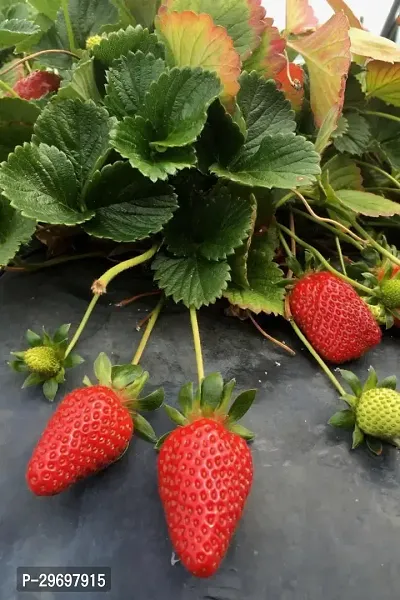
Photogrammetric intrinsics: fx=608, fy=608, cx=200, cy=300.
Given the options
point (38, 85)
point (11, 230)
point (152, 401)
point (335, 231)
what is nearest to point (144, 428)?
point (152, 401)

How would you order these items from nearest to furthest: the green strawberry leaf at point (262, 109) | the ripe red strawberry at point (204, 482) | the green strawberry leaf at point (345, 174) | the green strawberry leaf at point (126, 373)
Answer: the ripe red strawberry at point (204, 482) → the green strawberry leaf at point (126, 373) → the green strawberry leaf at point (262, 109) → the green strawberry leaf at point (345, 174)

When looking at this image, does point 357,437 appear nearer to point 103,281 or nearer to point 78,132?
point 103,281

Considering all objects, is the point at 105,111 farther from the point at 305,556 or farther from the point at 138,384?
the point at 305,556

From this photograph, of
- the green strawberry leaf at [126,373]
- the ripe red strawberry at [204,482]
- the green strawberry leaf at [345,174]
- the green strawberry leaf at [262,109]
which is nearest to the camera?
the ripe red strawberry at [204,482]

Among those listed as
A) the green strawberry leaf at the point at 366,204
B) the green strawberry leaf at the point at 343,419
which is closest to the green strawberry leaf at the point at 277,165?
the green strawberry leaf at the point at 366,204

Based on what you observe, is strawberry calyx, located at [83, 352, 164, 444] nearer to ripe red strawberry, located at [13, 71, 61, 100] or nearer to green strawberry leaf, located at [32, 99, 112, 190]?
green strawberry leaf, located at [32, 99, 112, 190]

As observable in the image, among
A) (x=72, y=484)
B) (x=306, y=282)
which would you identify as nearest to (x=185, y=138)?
(x=306, y=282)

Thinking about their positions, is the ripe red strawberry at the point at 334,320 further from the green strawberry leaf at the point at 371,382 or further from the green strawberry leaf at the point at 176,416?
the green strawberry leaf at the point at 176,416

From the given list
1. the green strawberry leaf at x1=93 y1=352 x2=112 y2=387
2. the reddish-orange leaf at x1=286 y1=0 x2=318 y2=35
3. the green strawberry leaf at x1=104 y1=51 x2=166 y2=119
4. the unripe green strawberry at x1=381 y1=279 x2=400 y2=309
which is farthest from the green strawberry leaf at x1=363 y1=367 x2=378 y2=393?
the reddish-orange leaf at x1=286 y1=0 x2=318 y2=35
